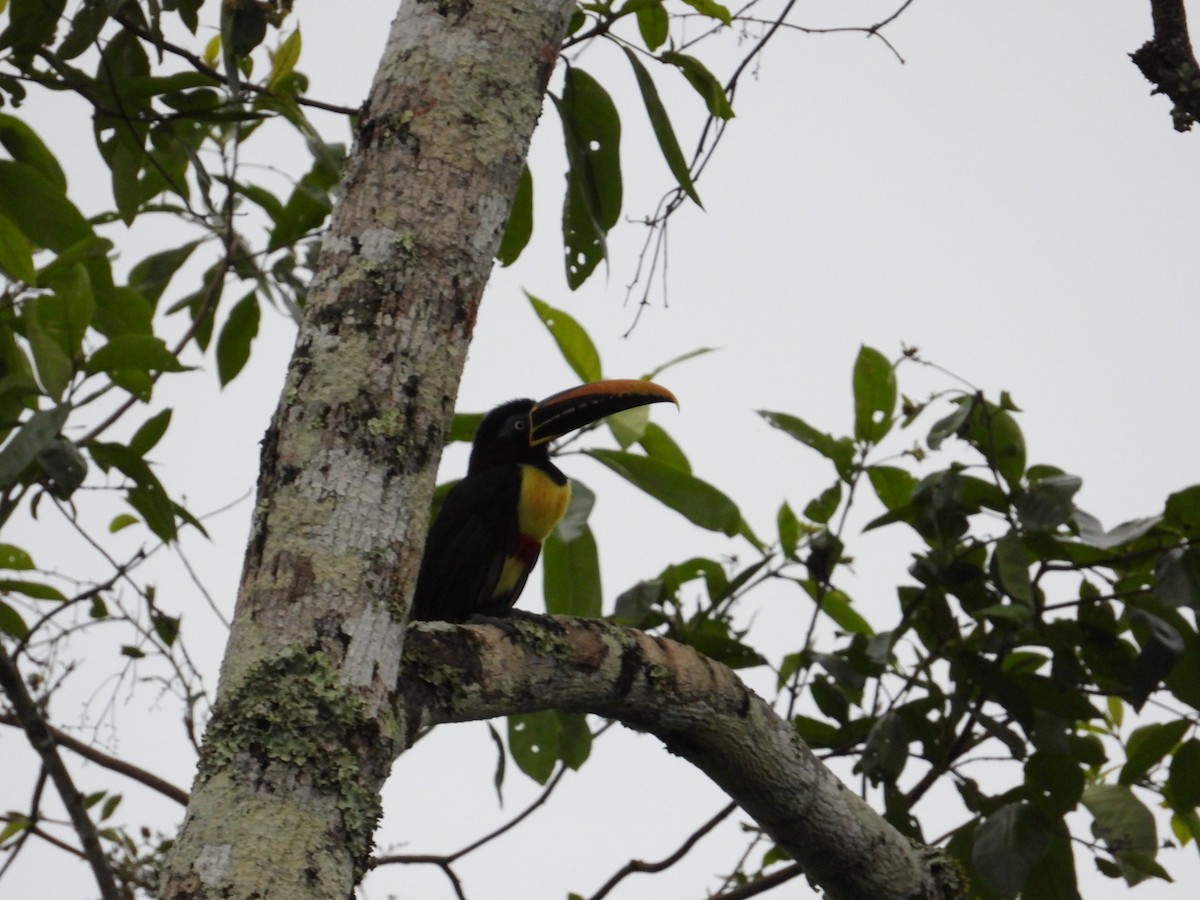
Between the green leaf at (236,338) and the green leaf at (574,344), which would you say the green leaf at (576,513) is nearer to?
the green leaf at (574,344)

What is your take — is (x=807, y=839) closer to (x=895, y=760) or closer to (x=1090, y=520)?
(x=895, y=760)

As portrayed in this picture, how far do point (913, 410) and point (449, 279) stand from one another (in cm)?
182

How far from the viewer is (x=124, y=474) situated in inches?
105

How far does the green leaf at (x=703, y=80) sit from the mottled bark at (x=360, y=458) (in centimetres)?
59

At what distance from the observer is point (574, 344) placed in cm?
347

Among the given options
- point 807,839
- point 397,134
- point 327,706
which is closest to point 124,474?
point 397,134

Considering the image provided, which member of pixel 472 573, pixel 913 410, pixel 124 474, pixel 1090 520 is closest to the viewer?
pixel 124 474

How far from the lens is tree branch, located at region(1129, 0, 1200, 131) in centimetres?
151

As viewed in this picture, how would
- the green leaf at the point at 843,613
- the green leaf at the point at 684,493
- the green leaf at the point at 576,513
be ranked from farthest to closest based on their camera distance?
the green leaf at the point at 843,613 → the green leaf at the point at 684,493 → the green leaf at the point at 576,513

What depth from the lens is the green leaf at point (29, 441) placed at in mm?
2240

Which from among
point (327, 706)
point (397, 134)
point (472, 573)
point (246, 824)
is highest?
point (472, 573)

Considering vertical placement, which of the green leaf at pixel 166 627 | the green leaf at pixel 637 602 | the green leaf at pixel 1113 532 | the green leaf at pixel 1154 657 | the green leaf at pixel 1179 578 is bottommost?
the green leaf at pixel 1154 657

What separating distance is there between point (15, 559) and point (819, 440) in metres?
2.04

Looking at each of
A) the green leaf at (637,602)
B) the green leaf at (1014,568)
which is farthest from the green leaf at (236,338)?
the green leaf at (1014,568)
